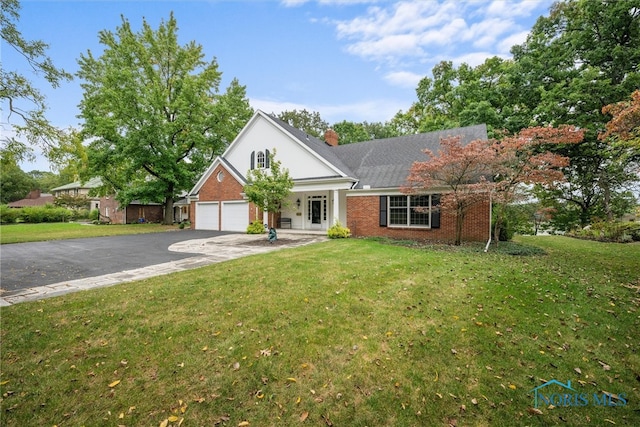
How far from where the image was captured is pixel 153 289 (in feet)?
18.1

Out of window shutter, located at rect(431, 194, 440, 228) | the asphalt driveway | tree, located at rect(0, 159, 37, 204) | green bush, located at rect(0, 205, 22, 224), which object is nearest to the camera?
the asphalt driveway

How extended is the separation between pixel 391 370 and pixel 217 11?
13.1 meters

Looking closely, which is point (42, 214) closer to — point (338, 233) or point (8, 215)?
point (8, 215)

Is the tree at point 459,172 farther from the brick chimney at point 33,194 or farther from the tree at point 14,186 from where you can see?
the brick chimney at point 33,194

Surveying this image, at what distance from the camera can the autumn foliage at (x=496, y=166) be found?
930 centimetres

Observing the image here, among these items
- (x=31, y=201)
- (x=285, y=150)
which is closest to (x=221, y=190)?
(x=285, y=150)

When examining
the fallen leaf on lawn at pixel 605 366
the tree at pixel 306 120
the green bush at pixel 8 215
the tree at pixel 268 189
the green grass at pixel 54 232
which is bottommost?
the fallen leaf on lawn at pixel 605 366

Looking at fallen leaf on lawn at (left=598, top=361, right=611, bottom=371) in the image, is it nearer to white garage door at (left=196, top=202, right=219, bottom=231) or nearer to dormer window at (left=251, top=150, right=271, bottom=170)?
dormer window at (left=251, top=150, right=271, bottom=170)

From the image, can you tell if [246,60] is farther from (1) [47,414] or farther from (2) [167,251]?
(1) [47,414]

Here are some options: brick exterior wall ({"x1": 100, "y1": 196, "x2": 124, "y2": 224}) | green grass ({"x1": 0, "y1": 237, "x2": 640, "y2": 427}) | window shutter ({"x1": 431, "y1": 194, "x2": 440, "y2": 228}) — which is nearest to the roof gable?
window shutter ({"x1": 431, "y1": 194, "x2": 440, "y2": 228})

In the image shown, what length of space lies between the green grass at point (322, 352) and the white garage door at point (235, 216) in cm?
1266

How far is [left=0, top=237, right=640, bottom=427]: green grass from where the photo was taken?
8.75ft

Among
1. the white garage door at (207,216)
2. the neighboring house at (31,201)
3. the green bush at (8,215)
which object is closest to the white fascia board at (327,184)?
the white garage door at (207,216)

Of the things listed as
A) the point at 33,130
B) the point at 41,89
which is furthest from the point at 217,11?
the point at 33,130
